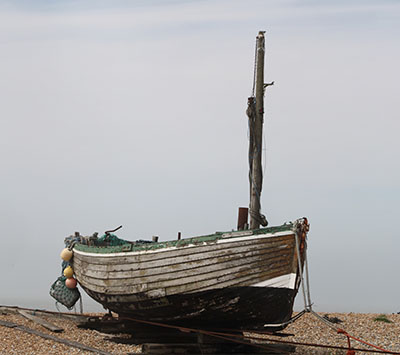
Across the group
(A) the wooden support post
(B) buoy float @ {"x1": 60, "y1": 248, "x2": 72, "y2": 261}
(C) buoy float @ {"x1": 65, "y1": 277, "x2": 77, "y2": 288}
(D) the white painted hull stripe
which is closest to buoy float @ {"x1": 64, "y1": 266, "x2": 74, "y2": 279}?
(C) buoy float @ {"x1": 65, "y1": 277, "x2": 77, "y2": 288}

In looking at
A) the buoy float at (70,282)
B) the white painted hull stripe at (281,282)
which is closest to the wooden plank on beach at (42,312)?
the buoy float at (70,282)

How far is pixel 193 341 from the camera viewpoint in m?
12.1

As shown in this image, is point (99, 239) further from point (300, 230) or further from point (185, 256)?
point (300, 230)

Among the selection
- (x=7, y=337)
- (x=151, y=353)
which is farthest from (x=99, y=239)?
(x=151, y=353)

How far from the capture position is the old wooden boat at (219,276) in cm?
1073

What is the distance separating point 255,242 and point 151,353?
110 inches

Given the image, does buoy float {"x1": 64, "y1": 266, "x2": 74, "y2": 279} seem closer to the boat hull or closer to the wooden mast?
the boat hull

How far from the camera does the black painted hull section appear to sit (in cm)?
1086

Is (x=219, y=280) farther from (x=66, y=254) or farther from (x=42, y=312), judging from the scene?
(x=42, y=312)

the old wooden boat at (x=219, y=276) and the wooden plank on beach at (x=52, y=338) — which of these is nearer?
the old wooden boat at (x=219, y=276)

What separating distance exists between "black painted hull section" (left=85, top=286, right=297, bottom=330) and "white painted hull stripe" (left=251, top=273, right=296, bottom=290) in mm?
72

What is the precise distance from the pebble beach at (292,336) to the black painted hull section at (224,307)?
1.02 m

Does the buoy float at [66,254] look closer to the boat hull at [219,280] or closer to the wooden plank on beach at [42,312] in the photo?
the wooden plank on beach at [42,312]

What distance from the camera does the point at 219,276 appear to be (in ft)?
35.3
